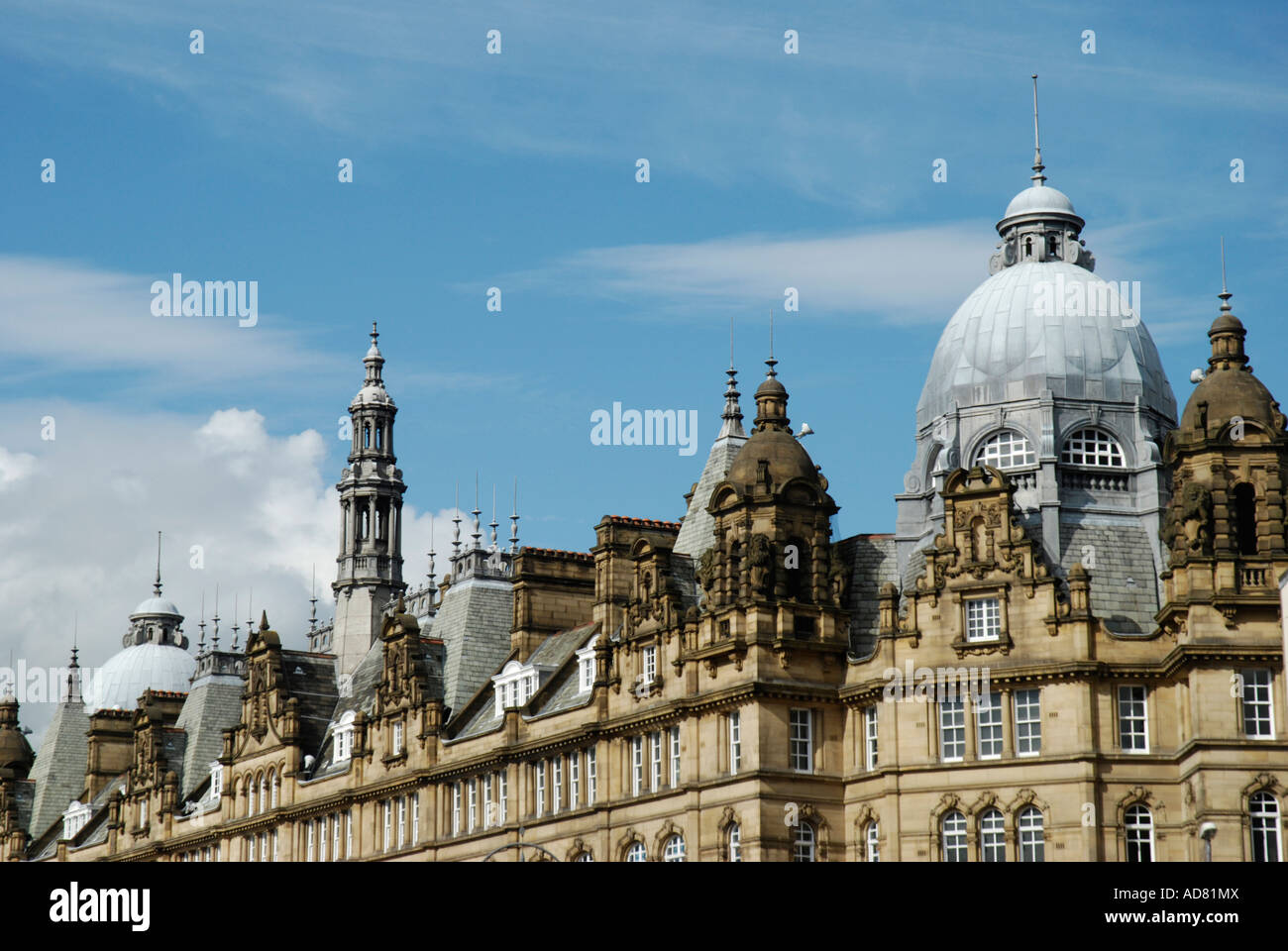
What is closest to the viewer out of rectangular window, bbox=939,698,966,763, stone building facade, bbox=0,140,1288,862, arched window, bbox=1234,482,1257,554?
stone building facade, bbox=0,140,1288,862

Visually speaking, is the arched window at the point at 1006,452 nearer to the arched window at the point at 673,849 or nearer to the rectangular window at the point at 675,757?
the rectangular window at the point at 675,757

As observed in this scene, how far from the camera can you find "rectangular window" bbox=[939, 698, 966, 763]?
253ft

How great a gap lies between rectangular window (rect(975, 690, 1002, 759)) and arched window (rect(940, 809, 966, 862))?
6.96 ft

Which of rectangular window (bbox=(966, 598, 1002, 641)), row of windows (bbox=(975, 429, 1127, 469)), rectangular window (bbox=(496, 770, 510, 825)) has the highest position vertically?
row of windows (bbox=(975, 429, 1127, 469))

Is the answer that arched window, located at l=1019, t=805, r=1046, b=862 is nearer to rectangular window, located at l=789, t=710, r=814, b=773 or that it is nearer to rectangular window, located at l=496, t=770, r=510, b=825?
rectangular window, located at l=789, t=710, r=814, b=773

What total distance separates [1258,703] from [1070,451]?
44.6 feet

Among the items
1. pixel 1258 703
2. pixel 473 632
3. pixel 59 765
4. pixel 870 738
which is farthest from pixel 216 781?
pixel 1258 703

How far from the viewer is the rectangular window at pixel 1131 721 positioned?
75.8m

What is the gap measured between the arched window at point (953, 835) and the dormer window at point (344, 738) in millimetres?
36866

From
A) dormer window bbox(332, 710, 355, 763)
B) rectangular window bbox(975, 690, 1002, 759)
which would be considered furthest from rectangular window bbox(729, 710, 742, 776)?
dormer window bbox(332, 710, 355, 763)

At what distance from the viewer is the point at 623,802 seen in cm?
8612

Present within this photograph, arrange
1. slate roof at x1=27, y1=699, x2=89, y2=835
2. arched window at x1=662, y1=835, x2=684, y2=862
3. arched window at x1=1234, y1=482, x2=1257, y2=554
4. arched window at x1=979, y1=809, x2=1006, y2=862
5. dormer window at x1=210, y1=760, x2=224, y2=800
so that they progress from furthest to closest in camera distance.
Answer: slate roof at x1=27, y1=699, x2=89, y2=835
dormer window at x1=210, y1=760, x2=224, y2=800
arched window at x1=662, y1=835, x2=684, y2=862
arched window at x1=1234, y1=482, x2=1257, y2=554
arched window at x1=979, y1=809, x2=1006, y2=862

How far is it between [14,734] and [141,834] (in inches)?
1197
